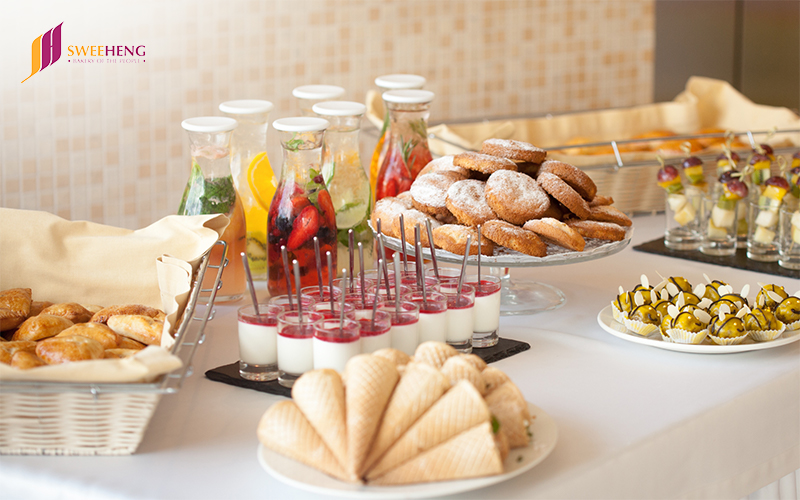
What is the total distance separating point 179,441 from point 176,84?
158 cm

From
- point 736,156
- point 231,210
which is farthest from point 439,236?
point 736,156

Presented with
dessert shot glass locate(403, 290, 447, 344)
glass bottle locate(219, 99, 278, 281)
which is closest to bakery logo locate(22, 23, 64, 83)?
glass bottle locate(219, 99, 278, 281)

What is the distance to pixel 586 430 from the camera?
0.94 m

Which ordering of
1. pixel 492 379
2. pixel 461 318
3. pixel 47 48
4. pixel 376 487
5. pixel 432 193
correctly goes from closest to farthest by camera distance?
pixel 376 487
pixel 492 379
pixel 461 318
pixel 432 193
pixel 47 48

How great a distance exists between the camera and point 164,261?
1202mm

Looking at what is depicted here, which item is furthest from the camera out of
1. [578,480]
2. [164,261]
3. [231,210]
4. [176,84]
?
[176,84]

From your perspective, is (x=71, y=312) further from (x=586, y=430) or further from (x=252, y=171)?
(x=586, y=430)

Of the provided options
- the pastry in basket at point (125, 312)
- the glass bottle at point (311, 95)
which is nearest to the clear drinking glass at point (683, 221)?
the glass bottle at point (311, 95)

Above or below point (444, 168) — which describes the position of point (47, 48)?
above

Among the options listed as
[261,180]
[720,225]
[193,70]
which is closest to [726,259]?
[720,225]

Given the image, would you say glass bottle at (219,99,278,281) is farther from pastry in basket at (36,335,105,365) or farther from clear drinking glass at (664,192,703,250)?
clear drinking glass at (664,192,703,250)

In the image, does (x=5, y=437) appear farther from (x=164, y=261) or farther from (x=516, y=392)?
(x=516, y=392)

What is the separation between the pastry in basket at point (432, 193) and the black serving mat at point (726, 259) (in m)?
0.59

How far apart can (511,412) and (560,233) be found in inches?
18.8
